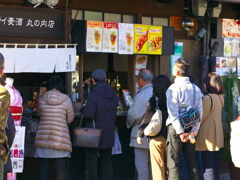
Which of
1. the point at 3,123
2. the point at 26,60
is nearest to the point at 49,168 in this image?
the point at 26,60

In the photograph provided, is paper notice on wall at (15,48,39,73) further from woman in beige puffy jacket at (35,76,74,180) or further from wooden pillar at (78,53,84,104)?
wooden pillar at (78,53,84,104)

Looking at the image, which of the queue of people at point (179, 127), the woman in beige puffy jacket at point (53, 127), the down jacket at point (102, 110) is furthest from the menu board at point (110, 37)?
the woman in beige puffy jacket at point (53, 127)

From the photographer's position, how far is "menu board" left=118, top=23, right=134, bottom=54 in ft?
30.1

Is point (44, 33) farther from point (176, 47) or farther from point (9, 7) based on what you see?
point (176, 47)

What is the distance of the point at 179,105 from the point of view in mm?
7242

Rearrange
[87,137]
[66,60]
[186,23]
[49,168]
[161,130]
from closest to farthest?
[161,130] → [87,137] → [49,168] → [66,60] → [186,23]

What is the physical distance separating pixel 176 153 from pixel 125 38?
2822 mm

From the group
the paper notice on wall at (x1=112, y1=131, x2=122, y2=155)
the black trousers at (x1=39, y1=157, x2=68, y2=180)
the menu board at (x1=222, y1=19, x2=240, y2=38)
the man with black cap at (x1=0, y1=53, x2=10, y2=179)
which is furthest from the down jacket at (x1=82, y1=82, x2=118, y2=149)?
the menu board at (x1=222, y1=19, x2=240, y2=38)

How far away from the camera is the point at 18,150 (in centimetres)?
764

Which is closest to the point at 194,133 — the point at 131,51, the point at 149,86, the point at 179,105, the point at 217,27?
the point at 179,105

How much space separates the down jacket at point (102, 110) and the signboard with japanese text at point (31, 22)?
1.31 meters

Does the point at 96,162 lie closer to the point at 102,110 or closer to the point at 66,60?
the point at 102,110

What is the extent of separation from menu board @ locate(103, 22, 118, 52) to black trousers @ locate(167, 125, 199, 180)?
93.1 inches

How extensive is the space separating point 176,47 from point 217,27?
1262 millimetres
